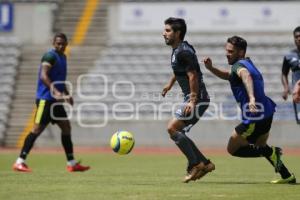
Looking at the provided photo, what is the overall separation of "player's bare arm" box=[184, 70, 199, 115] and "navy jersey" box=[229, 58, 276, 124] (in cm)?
46

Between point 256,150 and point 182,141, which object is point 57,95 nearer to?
point 182,141

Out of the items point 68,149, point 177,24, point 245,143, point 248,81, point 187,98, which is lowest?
point 68,149

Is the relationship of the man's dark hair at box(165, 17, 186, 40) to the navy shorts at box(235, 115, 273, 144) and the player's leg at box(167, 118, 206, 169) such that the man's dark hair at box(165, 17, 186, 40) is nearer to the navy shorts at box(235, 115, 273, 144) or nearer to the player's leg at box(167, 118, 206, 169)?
the player's leg at box(167, 118, 206, 169)

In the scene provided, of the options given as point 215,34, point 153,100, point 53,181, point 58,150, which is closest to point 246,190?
point 53,181

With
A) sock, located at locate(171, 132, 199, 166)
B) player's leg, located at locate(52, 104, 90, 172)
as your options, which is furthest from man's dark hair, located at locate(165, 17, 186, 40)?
player's leg, located at locate(52, 104, 90, 172)

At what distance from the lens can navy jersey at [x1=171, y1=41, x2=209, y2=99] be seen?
10.4 m

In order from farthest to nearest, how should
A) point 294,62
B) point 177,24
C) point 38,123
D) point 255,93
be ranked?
1. point 294,62
2. point 38,123
3. point 177,24
4. point 255,93

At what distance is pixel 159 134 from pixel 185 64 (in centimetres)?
1369

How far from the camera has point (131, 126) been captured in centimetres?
2431

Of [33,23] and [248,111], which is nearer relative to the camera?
[248,111]

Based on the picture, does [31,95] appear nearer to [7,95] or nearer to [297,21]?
[7,95]

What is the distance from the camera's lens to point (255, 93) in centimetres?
1017

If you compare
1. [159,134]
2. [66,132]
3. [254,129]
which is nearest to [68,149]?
[66,132]

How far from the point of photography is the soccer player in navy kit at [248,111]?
1009 centimetres
